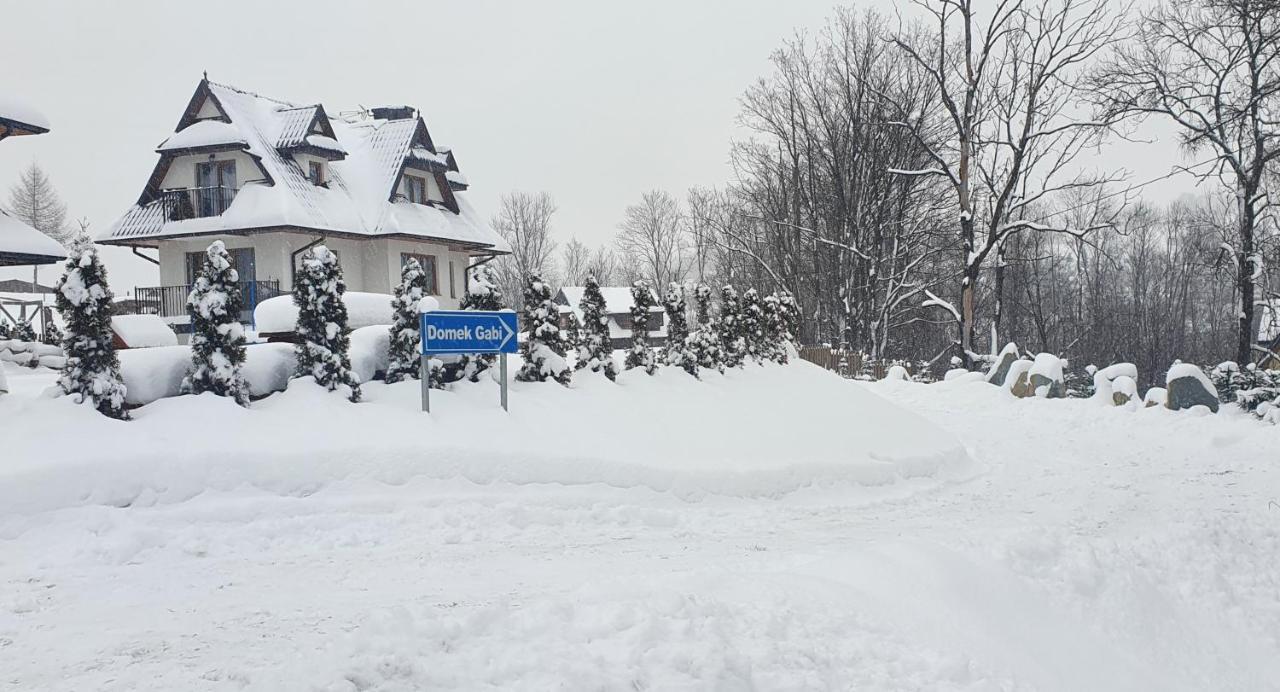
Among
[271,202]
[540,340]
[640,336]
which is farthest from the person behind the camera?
[271,202]

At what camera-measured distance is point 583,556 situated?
670 cm

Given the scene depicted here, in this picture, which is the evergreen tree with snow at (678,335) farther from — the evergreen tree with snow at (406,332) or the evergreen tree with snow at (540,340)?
the evergreen tree with snow at (406,332)

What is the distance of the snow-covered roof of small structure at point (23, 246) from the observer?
1273 cm

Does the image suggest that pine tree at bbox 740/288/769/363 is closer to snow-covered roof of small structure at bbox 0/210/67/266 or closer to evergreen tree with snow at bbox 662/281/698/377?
evergreen tree with snow at bbox 662/281/698/377

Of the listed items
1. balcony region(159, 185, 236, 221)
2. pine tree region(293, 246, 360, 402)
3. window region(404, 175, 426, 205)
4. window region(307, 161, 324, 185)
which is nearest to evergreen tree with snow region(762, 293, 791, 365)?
pine tree region(293, 246, 360, 402)

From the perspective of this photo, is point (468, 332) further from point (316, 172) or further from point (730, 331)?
point (316, 172)

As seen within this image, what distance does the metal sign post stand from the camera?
9203mm

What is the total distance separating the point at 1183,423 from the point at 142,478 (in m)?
16.1

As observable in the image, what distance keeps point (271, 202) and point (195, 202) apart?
2877 mm

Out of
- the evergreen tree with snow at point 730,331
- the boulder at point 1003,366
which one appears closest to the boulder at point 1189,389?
the boulder at point 1003,366

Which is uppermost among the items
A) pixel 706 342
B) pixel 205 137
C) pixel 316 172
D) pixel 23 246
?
pixel 205 137

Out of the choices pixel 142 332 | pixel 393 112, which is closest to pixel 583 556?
pixel 142 332

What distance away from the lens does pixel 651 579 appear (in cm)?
554

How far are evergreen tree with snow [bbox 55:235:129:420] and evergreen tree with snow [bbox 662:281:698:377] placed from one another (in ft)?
25.9
